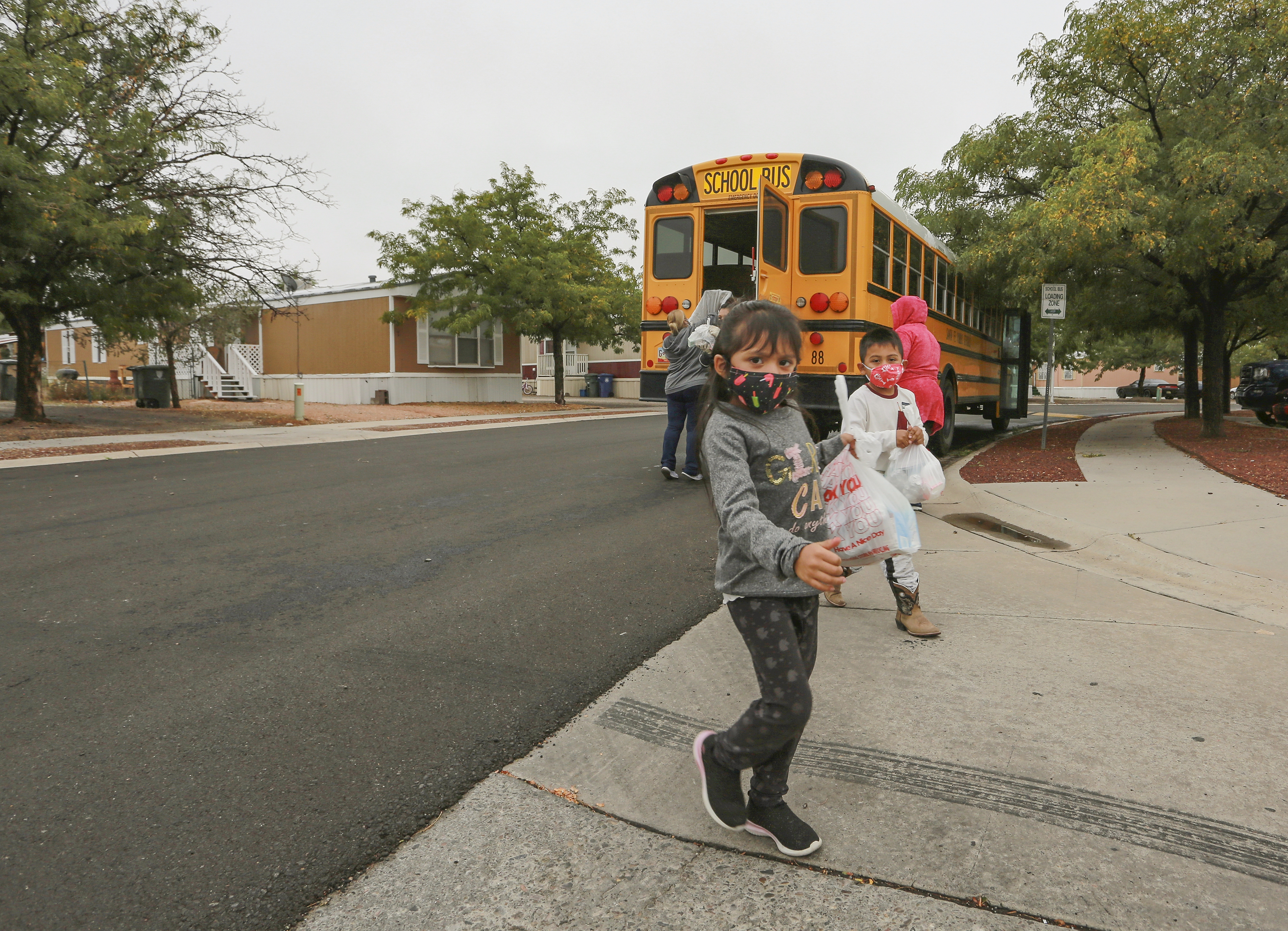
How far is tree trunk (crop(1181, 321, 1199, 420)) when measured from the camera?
58.0 feet

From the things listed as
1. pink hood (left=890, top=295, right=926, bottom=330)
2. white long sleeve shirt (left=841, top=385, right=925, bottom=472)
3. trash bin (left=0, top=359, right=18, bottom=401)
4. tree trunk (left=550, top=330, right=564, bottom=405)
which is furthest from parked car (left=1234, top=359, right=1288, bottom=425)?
trash bin (left=0, top=359, right=18, bottom=401)

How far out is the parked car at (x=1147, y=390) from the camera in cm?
5438

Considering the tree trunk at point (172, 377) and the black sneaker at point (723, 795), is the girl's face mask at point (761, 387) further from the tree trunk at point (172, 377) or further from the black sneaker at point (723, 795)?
the tree trunk at point (172, 377)

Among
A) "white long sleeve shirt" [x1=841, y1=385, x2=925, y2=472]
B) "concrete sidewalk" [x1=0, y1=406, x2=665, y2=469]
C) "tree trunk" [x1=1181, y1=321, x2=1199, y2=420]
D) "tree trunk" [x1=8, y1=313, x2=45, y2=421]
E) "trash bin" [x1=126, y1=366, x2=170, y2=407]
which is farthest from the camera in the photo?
"trash bin" [x1=126, y1=366, x2=170, y2=407]

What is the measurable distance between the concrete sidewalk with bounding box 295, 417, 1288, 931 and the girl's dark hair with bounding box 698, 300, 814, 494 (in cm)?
105

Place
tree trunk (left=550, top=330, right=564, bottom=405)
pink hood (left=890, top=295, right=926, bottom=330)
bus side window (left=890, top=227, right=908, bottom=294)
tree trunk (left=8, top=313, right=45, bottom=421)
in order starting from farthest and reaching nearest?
tree trunk (left=550, top=330, right=564, bottom=405)
tree trunk (left=8, top=313, right=45, bottom=421)
bus side window (left=890, top=227, right=908, bottom=294)
pink hood (left=890, top=295, right=926, bottom=330)

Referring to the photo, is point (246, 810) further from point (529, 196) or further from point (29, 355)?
point (529, 196)

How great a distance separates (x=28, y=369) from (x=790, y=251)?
49.9ft

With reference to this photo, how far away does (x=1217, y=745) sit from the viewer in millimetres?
2947

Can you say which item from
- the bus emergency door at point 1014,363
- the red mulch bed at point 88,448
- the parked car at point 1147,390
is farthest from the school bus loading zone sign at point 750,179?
the parked car at point 1147,390

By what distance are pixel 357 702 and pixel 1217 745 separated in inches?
123

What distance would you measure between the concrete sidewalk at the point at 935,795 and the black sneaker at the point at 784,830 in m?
0.04

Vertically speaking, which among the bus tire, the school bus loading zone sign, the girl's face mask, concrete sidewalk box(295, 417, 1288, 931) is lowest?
concrete sidewalk box(295, 417, 1288, 931)

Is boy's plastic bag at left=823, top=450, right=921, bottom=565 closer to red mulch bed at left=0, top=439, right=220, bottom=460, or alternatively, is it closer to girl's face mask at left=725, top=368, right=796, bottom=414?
girl's face mask at left=725, top=368, right=796, bottom=414
